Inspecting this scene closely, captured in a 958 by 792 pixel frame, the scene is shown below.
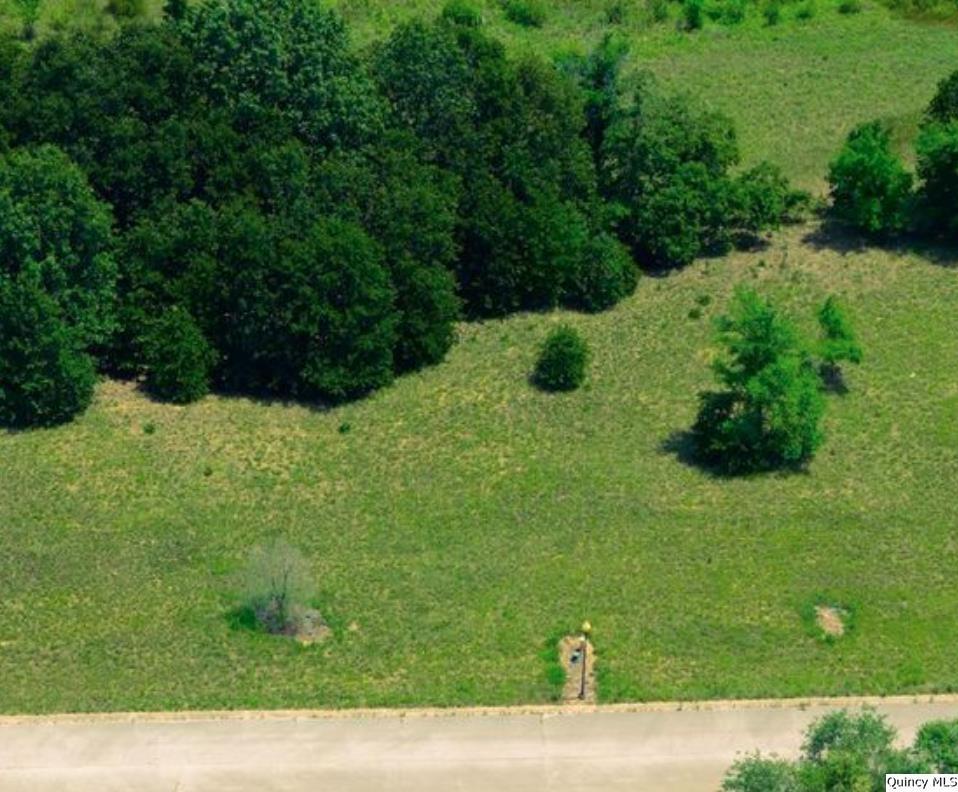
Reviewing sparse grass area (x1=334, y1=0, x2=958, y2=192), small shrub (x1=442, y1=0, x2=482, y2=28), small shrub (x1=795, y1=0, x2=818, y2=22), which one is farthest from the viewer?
small shrub (x1=795, y1=0, x2=818, y2=22)

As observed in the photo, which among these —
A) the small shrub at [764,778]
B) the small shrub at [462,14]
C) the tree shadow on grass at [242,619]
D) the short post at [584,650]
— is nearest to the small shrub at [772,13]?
the small shrub at [462,14]

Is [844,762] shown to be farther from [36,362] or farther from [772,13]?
[772,13]

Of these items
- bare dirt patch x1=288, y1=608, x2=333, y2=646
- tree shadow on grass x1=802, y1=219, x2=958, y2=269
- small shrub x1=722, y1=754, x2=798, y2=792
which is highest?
small shrub x1=722, y1=754, x2=798, y2=792

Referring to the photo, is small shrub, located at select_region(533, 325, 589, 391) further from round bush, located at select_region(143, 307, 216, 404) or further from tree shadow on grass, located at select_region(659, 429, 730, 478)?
round bush, located at select_region(143, 307, 216, 404)

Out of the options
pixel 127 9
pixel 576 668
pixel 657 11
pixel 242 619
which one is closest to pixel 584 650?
pixel 576 668

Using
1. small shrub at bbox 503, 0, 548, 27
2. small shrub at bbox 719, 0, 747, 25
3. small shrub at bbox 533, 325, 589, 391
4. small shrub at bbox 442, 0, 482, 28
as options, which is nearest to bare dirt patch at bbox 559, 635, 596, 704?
small shrub at bbox 533, 325, 589, 391

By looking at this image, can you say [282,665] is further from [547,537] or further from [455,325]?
[455,325]

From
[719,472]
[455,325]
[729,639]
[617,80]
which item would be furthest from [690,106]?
[729,639]
